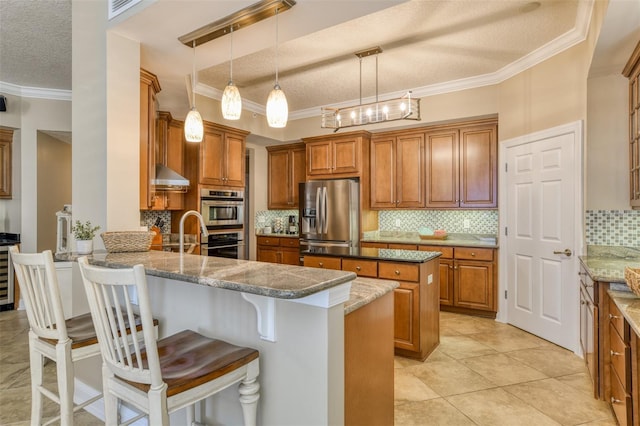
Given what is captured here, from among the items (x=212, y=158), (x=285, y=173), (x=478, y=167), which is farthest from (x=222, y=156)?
(x=478, y=167)

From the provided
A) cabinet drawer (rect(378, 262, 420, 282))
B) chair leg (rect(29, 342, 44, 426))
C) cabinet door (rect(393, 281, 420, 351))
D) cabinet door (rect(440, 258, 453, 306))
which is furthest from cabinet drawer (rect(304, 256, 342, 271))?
chair leg (rect(29, 342, 44, 426))

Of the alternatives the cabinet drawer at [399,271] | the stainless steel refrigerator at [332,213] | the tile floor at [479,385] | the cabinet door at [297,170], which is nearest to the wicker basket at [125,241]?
the tile floor at [479,385]

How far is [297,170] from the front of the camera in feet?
19.5

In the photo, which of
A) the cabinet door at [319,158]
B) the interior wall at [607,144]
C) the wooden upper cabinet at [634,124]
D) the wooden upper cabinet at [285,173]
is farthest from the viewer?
the wooden upper cabinet at [285,173]

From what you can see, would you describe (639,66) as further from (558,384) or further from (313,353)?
(313,353)

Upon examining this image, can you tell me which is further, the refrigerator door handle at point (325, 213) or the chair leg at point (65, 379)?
the refrigerator door handle at point (325, 213)

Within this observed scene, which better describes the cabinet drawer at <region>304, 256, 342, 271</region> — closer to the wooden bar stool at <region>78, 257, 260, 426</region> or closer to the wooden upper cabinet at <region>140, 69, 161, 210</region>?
the wooden upper cabinet at <region>140, 69, 161, 210</region>

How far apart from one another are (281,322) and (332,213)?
3633 mm

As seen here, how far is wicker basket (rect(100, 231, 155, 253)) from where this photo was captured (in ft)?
6.94

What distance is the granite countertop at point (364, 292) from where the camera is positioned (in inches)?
60.4

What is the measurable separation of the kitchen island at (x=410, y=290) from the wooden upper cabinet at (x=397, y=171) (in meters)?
1.84

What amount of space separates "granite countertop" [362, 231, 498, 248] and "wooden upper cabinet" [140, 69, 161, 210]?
3114 millimetres

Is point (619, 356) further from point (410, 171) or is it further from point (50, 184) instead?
point (50, 184)

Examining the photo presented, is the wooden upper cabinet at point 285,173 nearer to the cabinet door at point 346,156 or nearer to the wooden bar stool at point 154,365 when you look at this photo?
the cabinet door at point 346,156
